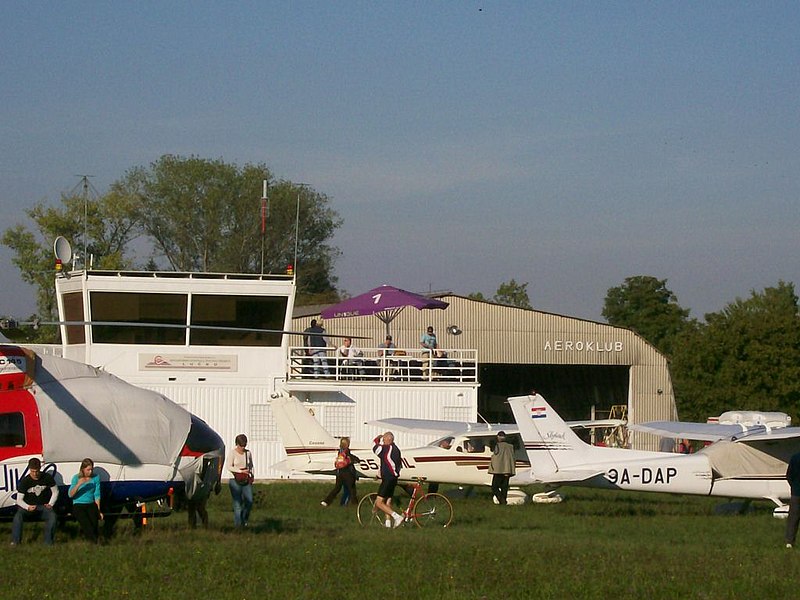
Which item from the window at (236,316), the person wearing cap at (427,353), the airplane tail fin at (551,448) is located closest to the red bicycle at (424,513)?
the airplane tail fin at (551,448)

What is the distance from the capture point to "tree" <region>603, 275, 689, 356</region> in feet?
332

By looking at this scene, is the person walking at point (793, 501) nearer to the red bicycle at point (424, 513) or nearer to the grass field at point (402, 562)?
the grass field at point (402, 562)

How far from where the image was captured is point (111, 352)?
31094 millimetres

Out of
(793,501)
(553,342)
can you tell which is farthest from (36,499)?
(553,342)

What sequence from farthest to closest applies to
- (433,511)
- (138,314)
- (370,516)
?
(138,314) → (370,516) → (433,511)

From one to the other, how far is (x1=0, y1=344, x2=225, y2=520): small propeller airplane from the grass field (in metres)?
0.78

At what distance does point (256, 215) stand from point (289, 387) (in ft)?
123

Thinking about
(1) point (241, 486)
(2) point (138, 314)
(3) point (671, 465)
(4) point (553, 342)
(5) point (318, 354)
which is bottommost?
(1) point (241, 486)

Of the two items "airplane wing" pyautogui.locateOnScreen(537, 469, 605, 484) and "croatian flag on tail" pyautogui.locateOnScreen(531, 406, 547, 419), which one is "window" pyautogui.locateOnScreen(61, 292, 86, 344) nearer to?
"croatian flag on tail" pyautogui.locateOnScreen(531, 406, 547, 419)

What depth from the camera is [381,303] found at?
32906mm

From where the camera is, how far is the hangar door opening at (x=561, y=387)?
6194 centimetres

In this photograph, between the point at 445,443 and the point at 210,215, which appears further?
the point at 210,215

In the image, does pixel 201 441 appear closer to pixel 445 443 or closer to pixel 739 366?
pixel 445 443

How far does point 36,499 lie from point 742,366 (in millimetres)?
48140
